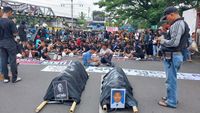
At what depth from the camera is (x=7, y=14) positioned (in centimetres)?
778

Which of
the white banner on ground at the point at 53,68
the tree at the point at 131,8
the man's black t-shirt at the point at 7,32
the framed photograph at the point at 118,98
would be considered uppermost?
the tree at the point at 131,8

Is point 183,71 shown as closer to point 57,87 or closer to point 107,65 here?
point 107,65

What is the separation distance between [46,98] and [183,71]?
669 centimetres

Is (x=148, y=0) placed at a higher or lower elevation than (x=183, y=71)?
higher

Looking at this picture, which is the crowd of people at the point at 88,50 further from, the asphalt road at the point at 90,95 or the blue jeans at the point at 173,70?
the blue jeans at the point at 173,70

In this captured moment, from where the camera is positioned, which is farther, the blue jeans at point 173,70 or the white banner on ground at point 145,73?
the white banner on ground at point 145,73

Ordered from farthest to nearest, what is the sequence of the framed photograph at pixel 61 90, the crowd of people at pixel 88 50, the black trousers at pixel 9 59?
the crowd of people at pixel 88 50, the black trousers at pixel 9 59, the framed photograph at pixel 61 90

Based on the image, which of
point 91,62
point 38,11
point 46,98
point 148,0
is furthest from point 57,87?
point 38,11

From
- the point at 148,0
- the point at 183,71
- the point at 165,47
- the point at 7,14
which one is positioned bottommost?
the point at 183,71

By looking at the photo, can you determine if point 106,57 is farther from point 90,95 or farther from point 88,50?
point 90,95

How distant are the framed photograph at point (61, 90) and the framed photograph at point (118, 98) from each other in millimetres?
1018

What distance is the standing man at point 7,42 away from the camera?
7.70m

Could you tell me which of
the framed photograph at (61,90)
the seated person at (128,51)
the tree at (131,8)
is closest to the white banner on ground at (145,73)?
the framed photograph at (61,90)

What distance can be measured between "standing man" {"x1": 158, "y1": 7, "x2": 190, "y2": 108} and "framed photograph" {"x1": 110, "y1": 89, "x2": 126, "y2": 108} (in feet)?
3.37
